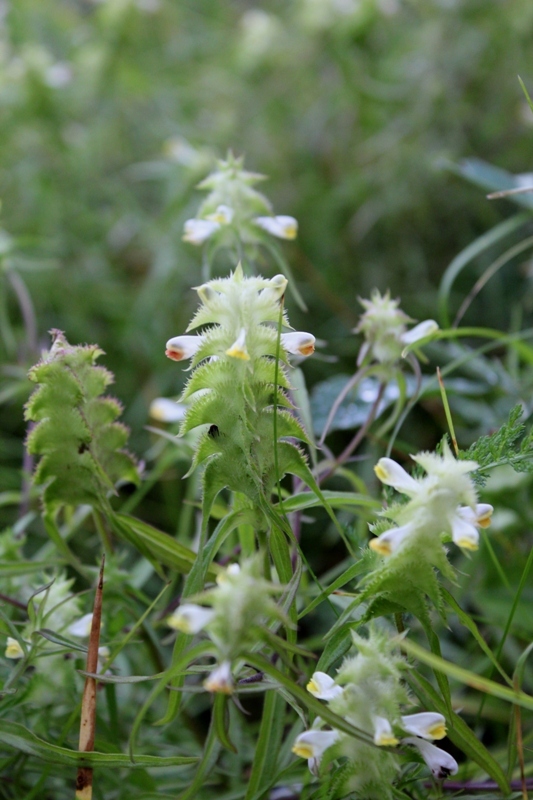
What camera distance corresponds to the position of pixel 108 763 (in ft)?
1.36

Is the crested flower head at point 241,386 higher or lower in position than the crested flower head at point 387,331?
lower

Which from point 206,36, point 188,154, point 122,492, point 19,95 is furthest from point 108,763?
point 206,36

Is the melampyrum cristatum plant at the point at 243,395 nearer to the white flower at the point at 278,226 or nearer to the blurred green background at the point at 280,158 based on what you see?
the white flower at the point at 278,226

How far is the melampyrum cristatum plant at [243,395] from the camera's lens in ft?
1.26

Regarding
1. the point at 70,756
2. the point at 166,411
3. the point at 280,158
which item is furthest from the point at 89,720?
the point at 280,158

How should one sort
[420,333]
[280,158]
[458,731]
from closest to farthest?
[458,731] → [420,333] → [280,158]

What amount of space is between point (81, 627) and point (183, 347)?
204mm

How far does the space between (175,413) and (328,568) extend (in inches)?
11.1

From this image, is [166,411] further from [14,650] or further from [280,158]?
[280,158]

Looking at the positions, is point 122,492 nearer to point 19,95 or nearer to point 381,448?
point 381,448

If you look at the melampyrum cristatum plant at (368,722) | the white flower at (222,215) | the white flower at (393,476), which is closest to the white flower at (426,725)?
the melampyrum cristatum plant at (368,722)

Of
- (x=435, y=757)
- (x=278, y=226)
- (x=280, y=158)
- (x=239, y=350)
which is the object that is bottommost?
(x=435, y=757)

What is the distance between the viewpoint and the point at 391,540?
0.34 meters

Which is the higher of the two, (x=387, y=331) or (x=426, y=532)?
(x=387, y=331)
